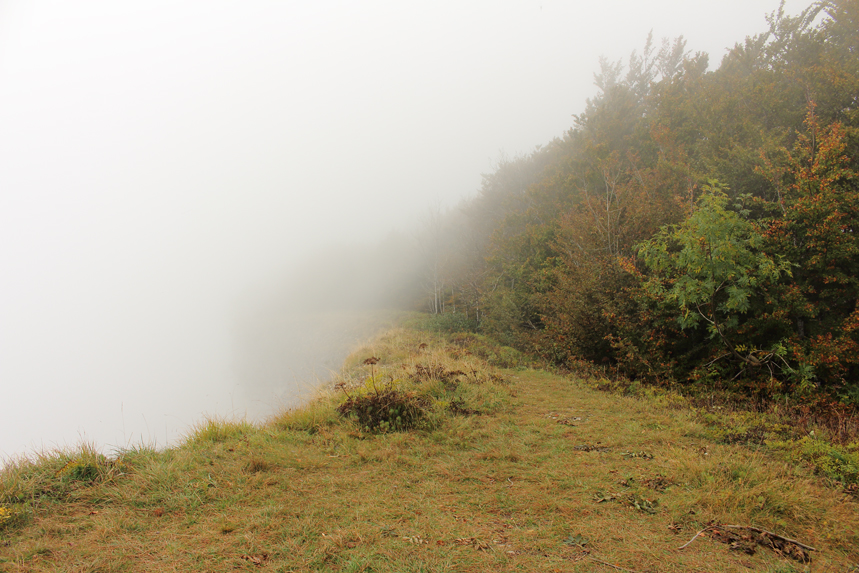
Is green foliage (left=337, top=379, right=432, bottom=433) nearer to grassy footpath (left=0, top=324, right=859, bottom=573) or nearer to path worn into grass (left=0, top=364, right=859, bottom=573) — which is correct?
grassy footpath (left=0, top=324, right=859, bottom=573)

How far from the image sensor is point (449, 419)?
6125 mm

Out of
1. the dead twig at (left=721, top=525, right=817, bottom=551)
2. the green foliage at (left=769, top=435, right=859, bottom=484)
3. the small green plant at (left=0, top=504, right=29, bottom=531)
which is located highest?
the small green plant at (left=0, top=504, right=29, bottom=531)

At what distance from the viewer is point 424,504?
364 centimetres

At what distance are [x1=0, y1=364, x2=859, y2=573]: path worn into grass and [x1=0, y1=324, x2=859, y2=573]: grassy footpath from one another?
0.6 inches

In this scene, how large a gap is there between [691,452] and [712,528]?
1.62 m

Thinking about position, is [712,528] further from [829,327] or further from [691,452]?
[829,327]

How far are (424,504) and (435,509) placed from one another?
0.16m

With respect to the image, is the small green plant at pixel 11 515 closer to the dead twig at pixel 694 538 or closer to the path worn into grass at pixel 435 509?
the path worn into grass at pixel 435 509

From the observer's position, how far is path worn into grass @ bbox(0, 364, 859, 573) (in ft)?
8.86

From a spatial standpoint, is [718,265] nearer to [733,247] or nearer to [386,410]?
[733,247]

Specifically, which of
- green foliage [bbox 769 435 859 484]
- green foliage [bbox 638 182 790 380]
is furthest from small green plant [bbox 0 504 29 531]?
green foliage [bbox 638 182 790 380]

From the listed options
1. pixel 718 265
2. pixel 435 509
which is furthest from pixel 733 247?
pixel 435 509

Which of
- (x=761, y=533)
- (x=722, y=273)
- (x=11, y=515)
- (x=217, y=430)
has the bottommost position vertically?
(x=761, y=533)

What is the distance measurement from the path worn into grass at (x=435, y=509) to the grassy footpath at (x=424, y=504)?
16 millimetres
